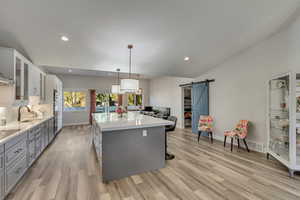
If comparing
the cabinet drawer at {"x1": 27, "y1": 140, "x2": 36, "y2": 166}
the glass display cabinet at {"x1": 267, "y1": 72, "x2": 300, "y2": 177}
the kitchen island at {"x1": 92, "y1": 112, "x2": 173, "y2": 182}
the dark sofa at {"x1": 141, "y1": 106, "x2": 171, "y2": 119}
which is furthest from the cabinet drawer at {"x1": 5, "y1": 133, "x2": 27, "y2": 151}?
the dark sofa at {"x1": 141, "y1": 106, "x2": 171, "y2": 119}

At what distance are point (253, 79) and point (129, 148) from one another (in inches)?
149

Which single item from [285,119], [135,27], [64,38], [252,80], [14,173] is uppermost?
[135,27]

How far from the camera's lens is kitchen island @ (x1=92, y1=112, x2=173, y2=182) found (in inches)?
93.5

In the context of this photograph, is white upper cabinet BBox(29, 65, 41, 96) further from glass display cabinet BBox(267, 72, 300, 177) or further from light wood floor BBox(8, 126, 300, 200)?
glass display cabinet BBox(267, 72, 300, 177)

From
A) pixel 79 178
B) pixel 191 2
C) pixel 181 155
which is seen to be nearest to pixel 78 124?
pixel 79 178

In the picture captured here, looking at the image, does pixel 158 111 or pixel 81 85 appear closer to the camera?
pixel 81 85

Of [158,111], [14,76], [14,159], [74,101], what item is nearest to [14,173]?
[14,159]

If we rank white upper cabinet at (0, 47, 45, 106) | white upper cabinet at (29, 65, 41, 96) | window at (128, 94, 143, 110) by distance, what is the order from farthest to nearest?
window at (128, 94, 143, 110) < white upper cabinet at (29, 65, 41, 96) < white upper cabinet at (0, 47, 45, 106)

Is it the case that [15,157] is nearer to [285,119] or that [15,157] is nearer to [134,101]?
[285,119]

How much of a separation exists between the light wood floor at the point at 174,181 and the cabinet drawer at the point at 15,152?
50 cm

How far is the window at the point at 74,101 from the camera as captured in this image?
7.45m

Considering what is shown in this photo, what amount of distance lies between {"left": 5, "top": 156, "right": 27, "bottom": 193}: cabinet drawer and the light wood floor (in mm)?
147

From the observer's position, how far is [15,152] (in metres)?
2.13

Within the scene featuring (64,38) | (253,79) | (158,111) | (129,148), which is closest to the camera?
(129,148)
